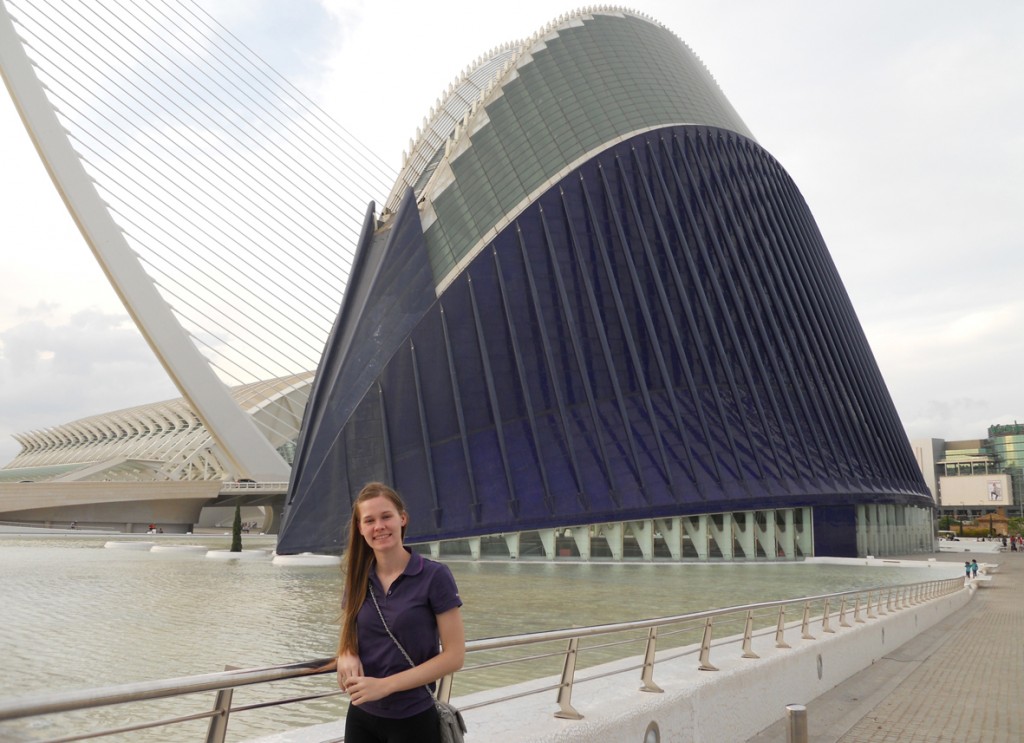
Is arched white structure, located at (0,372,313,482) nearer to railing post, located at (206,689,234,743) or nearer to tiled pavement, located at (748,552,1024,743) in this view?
tiled pavement, located at (748,552,1024,743)

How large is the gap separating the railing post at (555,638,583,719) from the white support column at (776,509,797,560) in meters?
35.2

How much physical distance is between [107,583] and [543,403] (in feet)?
62.2

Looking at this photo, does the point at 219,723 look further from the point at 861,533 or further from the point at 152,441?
the point at 152,441

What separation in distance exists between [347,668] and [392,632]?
0.22m

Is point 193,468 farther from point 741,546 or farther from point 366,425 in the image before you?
point 741,546

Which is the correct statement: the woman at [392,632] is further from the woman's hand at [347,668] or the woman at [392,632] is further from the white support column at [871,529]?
the white support column at [871,529]

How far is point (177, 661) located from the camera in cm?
1029

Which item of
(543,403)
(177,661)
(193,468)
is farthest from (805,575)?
(193,468)

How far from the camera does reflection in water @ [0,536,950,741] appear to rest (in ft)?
30.4

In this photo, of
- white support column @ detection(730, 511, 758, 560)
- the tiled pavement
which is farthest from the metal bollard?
white support column @ detection(730, 511, 758, 560)

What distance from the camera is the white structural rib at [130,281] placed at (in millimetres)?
33031

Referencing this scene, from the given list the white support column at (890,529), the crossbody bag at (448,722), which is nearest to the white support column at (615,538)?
the white support column at (890,529)

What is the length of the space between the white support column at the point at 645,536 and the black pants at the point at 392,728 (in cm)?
3349

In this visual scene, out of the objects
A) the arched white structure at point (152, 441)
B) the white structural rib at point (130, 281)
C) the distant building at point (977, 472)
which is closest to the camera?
the white structural rib at point (130, 281)
